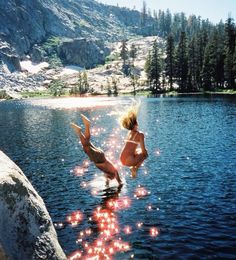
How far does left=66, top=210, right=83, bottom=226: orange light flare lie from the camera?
64.8ft

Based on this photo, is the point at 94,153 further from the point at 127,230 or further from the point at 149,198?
the point at 127,230

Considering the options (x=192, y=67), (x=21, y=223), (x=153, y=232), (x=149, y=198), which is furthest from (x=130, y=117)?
(x=192, y=67)

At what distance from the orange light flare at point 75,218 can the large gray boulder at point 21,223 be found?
357 inches

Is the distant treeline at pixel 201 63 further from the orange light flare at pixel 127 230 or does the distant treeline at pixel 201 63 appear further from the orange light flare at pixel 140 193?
the orange light flare at pixel 127 230

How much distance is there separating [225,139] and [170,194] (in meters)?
23.3

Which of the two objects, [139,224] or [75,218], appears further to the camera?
[75,218]

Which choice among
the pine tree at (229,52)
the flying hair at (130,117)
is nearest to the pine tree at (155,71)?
the pine tree at (229,52)

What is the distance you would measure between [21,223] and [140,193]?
15313mm

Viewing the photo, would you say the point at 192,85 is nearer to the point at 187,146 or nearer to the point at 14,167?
the point at 187,146

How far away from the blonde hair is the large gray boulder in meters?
5.55

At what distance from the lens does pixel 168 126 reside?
2399 inches

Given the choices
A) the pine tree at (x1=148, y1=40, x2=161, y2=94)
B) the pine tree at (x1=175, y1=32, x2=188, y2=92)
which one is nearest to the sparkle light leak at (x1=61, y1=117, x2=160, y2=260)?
the pine tree at (x1=175, y1=32, x2=188, y2=92)

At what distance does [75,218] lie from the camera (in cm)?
2039

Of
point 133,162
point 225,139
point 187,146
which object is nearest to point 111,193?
point 133,162
